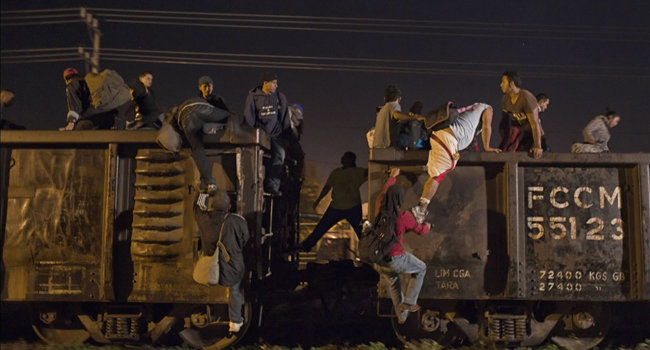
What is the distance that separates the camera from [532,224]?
583 cm

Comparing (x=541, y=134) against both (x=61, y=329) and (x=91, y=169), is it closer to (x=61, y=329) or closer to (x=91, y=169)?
(x=91, y=169)

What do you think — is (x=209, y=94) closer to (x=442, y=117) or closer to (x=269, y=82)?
(x=269, y=82)

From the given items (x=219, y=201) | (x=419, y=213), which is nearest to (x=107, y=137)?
(x=219, y=201)

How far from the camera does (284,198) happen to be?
7.46 metres

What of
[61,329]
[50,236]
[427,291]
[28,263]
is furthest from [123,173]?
[427,291]

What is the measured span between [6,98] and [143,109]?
1789mm

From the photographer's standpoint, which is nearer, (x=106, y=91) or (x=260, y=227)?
(x=260, y=227)

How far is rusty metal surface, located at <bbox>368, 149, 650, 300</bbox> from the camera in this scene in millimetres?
5770

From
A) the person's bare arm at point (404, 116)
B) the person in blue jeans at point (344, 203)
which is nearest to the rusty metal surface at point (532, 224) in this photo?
the person's bare arm at point (404, 116)

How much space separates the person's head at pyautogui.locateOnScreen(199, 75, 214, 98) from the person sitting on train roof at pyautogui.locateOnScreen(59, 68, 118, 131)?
1.36 meters

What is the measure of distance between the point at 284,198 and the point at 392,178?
2.15 m

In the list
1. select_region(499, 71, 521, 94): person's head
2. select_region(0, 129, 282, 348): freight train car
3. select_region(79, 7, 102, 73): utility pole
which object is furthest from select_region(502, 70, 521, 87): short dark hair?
select_region(79, 7, 102, 73): utility pole

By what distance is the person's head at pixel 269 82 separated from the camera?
271 inches

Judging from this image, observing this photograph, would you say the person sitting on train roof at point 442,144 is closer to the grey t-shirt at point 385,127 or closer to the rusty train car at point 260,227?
the rusty train car at point 260,227
